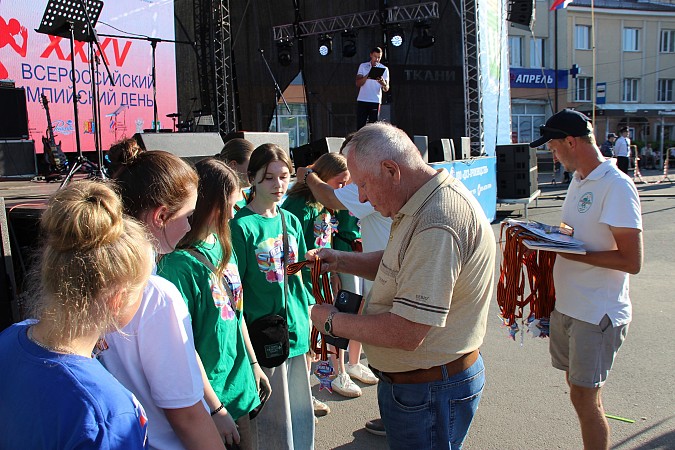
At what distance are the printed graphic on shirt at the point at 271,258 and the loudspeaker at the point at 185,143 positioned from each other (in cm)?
244

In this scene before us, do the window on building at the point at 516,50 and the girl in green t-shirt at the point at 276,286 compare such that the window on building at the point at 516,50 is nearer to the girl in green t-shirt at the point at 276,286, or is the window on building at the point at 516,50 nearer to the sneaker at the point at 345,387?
the sneaker at the point at 345,387

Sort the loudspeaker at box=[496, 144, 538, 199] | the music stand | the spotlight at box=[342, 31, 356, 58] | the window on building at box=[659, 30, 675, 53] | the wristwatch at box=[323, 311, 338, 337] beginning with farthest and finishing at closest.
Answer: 1. the window on building at box=[659, 30, 675, 53]
2. the spotlight at box=[342, 31, 356, 58]
3. the loudspeaker at box=[496, 144, 538, 199]
4. the music stand
5. the wristwatch at box=[323, 311, 338, 337]

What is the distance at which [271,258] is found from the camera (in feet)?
8.70

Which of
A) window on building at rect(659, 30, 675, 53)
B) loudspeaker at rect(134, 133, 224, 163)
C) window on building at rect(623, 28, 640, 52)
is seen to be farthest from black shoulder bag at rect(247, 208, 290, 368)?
window on building at rect(659, 30, 675, 53)

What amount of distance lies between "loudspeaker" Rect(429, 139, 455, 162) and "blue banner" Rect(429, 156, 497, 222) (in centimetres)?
26

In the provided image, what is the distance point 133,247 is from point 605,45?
43603 mm

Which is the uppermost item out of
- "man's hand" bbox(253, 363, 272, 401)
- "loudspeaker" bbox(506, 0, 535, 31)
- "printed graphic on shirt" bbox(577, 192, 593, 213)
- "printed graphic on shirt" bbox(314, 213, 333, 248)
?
"loudspeaker" bbox(506, 0, 535, 31)

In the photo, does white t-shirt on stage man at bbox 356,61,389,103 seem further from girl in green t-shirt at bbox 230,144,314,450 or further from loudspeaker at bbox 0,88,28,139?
girl in green t-shirt at bbox 230,144,314,450

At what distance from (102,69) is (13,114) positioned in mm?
4018

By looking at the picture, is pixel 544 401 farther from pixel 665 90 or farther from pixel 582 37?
pixel 665 90

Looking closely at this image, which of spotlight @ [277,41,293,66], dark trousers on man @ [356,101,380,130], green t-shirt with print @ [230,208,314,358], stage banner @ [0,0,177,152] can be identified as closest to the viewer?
green t-shirt with print @ [230,208,314,358]

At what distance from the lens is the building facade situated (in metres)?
35.2

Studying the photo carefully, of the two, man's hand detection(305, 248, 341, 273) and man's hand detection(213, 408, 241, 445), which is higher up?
man's hand detection(305, 248, 341, 273)

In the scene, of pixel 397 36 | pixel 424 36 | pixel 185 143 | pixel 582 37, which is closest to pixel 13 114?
pixel 185 143
